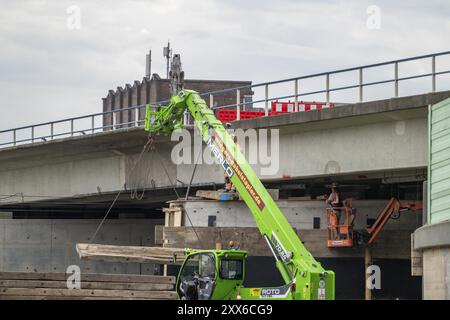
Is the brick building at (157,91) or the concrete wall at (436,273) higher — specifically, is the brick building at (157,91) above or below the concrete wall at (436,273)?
above

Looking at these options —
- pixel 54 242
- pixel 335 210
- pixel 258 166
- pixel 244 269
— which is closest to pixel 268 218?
pixel 244 269

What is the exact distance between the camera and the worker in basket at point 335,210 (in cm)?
3294

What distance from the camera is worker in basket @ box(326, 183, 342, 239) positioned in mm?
32938

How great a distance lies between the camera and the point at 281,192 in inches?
1492

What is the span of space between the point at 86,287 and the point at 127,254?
18.8ft

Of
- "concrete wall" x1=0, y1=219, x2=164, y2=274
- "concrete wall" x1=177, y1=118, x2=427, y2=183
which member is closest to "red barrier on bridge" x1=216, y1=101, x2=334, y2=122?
"concrete wall" x1=177, y1=118, x2=427, y2=183

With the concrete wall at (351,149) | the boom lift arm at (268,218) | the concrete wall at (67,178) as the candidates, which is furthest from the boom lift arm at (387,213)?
the concrete wall at (67,178)

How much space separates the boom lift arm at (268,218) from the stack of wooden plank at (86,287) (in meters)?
3.27

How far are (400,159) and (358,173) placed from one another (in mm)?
1885

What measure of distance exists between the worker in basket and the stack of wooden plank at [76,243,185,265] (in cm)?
704

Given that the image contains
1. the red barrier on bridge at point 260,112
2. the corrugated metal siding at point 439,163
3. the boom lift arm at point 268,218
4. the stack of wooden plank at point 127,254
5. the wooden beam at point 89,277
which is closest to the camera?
the wooden beam at point 89,277

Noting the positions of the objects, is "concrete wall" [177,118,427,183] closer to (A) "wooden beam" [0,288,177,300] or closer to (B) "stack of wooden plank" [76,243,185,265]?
(B) "stack of wooden plank" [76,243,185,265]

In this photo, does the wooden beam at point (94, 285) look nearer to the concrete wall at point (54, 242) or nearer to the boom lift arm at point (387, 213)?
the boom lift arm at point (387, 213)
